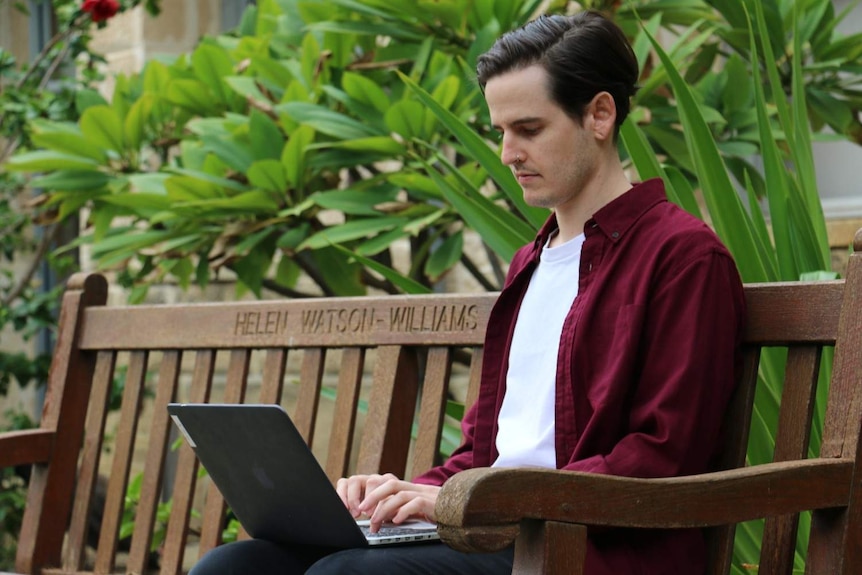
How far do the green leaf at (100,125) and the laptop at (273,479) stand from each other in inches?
84.4

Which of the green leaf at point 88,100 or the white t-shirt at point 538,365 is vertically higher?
the green leaf at point 88,100

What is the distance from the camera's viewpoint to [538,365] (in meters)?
2.12

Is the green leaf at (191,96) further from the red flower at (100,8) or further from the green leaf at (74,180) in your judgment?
the red flower at (100,8)

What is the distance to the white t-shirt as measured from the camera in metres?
2.08

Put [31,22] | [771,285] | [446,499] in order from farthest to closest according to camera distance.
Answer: [31,22]
[771,285]
[446,499]

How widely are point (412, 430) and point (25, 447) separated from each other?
36.9 inches

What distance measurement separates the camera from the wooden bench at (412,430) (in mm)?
1666

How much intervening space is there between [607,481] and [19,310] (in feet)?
13.5

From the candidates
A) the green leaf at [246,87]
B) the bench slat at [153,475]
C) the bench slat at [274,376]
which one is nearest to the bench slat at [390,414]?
the bench slat at [274,376]

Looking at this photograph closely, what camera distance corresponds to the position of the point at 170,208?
3.83 meters

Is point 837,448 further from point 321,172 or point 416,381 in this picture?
point 321,172

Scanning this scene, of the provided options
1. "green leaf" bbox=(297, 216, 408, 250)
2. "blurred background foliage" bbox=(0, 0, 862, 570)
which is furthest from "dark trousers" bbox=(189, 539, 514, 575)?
"green leaf" bbox=(297, 216, 408, 250)

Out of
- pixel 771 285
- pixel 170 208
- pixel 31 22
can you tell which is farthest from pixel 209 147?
pixel 31 22

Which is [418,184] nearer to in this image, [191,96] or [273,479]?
[191,96]
